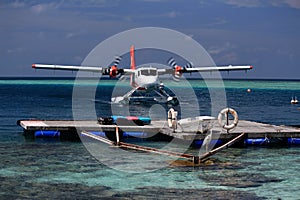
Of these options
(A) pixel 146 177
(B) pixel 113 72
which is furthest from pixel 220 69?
(A) pixel 146 177

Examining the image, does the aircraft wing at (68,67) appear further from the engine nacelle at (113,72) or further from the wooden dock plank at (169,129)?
the wooden dock plank at (169,129)

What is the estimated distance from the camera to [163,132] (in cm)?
3150

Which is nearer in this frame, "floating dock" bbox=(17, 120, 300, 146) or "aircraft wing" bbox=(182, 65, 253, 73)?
"floating dock" bbox=(17, 120, 300, 146)

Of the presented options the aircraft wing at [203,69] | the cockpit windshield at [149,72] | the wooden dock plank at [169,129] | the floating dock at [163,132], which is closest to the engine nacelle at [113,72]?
the cockpit windshield at [149,72]

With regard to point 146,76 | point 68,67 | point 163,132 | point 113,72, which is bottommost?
point 163,132

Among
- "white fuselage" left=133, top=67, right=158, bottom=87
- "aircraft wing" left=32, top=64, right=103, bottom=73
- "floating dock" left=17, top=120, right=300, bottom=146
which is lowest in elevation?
"floating dock" left=17, top=120, right=300, bottom=146

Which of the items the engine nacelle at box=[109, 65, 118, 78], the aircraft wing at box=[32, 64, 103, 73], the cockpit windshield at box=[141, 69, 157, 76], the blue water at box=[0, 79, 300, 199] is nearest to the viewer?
the blue water at box=[0, 79, 300, 199]

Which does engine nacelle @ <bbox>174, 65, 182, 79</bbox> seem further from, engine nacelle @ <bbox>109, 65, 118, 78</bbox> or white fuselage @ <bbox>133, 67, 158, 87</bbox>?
engine nacelle @ <bbox>109, 65, 118, 78</bbox>

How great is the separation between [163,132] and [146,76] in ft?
79.8

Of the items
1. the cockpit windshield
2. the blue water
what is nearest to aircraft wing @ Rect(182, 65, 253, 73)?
the cockpit windshield

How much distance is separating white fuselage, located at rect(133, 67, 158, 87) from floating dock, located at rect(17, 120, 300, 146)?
21.6 metres

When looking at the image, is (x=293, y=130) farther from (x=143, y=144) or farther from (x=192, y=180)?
(x=192, y=180)

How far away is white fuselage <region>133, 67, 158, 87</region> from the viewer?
181ft

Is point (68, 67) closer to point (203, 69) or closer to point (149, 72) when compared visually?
point (149, 72)
